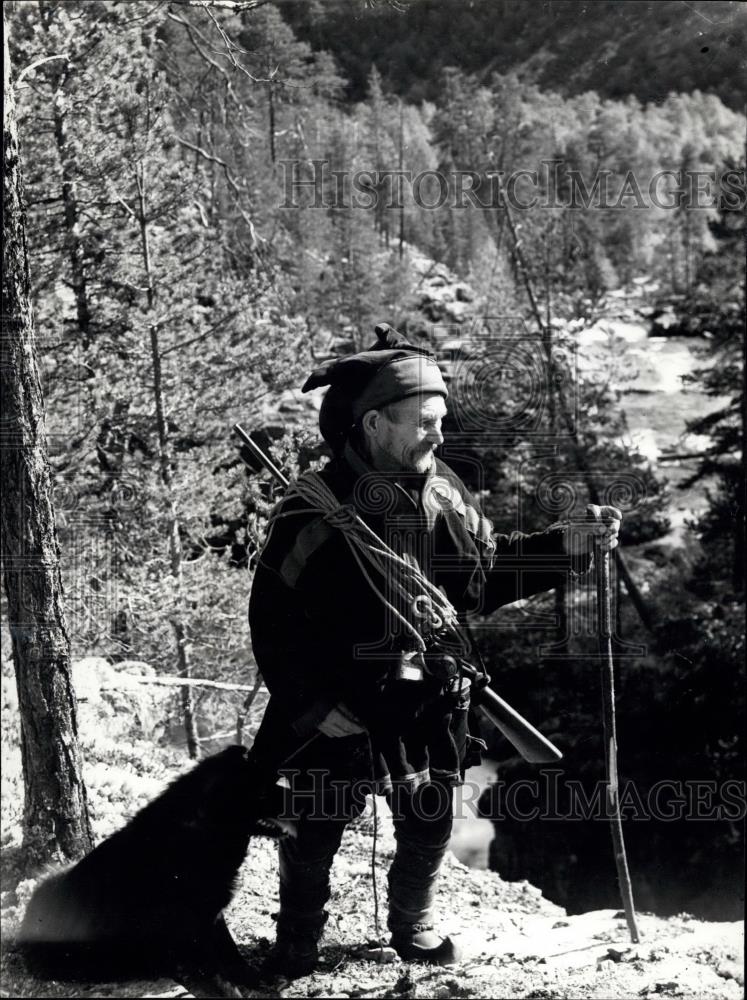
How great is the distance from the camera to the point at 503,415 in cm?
1177

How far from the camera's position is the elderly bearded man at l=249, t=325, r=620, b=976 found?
2627 millimetres

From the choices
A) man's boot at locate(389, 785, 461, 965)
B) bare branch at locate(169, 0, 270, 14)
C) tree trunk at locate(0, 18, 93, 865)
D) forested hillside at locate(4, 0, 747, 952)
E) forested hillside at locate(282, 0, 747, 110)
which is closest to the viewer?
man's boot at locate(389, 785, 461, 965)

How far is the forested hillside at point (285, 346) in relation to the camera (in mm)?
5020

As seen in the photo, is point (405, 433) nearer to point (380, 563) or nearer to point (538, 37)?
point (380, 563)

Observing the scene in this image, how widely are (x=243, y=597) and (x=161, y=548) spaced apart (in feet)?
2.68

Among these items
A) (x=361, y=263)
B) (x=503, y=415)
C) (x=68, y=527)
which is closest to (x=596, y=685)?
(x=503, y=415)

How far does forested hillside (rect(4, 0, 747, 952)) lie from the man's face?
212 centimetres

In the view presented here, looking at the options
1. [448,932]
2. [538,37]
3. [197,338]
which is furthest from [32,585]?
[197,338]

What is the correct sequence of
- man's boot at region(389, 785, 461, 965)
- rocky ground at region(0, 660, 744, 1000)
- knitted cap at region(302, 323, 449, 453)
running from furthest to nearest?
rocky ground at region(0, 660, 744, 1000) → man's boot at region(389, 785, 461, 965) → knitted cap at region(302, 323, 449, 453)

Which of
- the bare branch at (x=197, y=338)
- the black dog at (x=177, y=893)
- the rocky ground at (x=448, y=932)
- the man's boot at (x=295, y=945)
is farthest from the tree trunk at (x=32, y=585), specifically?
the bare branch at (x=197, y=338)

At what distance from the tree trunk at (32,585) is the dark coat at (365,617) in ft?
3.07

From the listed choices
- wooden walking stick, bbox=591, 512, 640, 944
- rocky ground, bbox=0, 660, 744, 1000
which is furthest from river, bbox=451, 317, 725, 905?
wooden walking stick, bbox=591, 512, 640, 944

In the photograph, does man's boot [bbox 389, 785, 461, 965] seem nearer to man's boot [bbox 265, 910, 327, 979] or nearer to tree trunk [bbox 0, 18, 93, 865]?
man's boot [bbox 265, 910, 327, 979]

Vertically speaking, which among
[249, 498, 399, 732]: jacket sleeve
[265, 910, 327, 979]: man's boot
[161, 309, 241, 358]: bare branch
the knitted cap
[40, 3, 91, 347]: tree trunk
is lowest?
[265, 910, 327, 979]: man's boot
